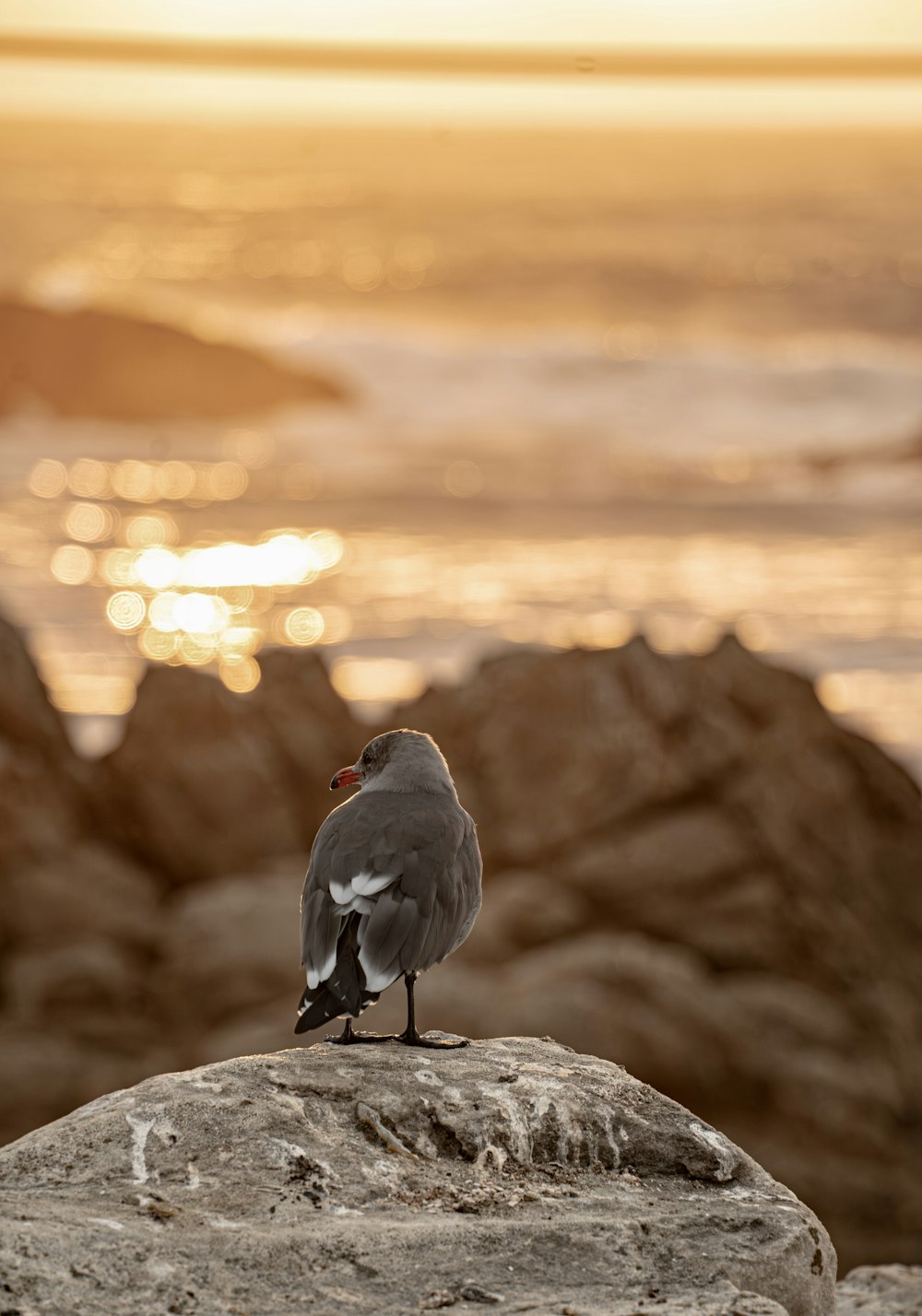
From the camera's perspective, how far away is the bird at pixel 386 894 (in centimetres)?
977

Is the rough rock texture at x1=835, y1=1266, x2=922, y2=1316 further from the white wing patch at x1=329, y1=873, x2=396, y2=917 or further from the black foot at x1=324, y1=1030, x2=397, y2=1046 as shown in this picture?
the white wing patch at x1=329, y1=873, x2=396, y2=917

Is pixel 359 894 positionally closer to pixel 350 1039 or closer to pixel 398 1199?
pixel 350 1039

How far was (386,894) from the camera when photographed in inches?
398

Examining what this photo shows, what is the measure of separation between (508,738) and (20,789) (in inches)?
372

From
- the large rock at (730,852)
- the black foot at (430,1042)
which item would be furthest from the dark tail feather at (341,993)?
the large rock at (730,852)

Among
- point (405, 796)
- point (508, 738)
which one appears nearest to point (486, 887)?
point (508, 738)

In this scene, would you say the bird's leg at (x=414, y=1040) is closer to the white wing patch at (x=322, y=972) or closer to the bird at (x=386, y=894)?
the bird at (x=386, y=894)

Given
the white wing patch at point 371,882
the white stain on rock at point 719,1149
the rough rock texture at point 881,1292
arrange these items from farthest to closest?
the rough rock texture at point 881,1292
the white wing patch at point 371,882
the white stain on rock at point 719,1149

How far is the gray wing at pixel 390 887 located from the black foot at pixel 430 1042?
0.46 m

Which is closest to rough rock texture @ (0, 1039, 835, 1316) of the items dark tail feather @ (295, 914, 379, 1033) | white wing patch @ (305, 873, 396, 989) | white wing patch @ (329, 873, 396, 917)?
dark tail feather @ (295, 914, 379, 1033)

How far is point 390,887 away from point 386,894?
6cm

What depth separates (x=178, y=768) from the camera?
1371 inches

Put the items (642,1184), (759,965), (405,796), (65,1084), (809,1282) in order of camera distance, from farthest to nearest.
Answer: (759,965) → (65,1084) → (405,796) → (642,1184) → (809,1282)

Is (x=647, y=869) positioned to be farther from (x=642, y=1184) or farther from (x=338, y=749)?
(x=642, y=1184)
